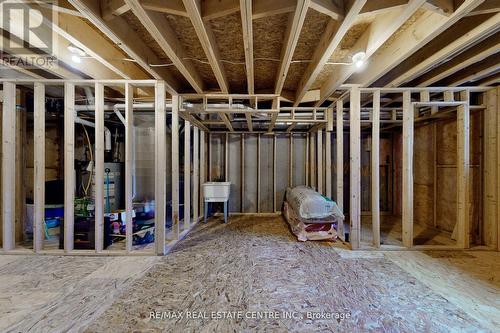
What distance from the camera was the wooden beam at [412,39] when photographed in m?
1.66

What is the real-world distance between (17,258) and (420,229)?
6.29 metres

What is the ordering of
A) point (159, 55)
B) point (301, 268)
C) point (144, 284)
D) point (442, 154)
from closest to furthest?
1. point (144, 284)
2. point (301, 268)
3. point (159, 55)
4. point (442, 154)

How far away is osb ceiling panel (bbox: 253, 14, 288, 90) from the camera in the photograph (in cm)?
202

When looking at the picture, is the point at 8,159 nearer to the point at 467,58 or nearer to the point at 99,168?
the point at 99,168

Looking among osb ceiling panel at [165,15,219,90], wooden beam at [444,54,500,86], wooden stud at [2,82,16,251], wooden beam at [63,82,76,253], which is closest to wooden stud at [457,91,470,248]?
wooden beam at [444,54,500,86]

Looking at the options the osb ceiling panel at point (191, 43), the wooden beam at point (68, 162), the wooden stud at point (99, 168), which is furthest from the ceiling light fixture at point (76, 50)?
the osb ceiling panel at point (191, 43)

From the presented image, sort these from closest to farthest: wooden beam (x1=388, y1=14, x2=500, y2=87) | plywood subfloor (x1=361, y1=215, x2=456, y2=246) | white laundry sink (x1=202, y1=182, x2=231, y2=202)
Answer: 1. wooden beam (x1=388, y1=14, x2=500, y2=87)
2. plywood subfloor (x1=361, y1=215, x2=456, y2=246)
3. white laundry sink (x1=202, y1=182, x2=231, y2=202)

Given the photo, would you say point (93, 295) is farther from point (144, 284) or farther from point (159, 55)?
point (159, 55)

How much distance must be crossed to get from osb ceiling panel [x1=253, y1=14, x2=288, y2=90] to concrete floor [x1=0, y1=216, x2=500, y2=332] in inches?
99.1

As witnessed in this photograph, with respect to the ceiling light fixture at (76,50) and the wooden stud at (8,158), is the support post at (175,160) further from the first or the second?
the wooden stud at (8,158)

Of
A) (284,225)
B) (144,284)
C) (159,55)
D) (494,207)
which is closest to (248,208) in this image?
(284,225)

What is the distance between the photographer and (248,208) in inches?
209

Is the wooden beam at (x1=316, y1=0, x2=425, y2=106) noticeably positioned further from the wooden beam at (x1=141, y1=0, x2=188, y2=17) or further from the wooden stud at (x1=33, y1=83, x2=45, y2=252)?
the wooden stud at (x1=33, y1=83, x2=45, y2=252)

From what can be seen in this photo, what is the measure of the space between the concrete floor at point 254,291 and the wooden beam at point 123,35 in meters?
Answer: 2.31
